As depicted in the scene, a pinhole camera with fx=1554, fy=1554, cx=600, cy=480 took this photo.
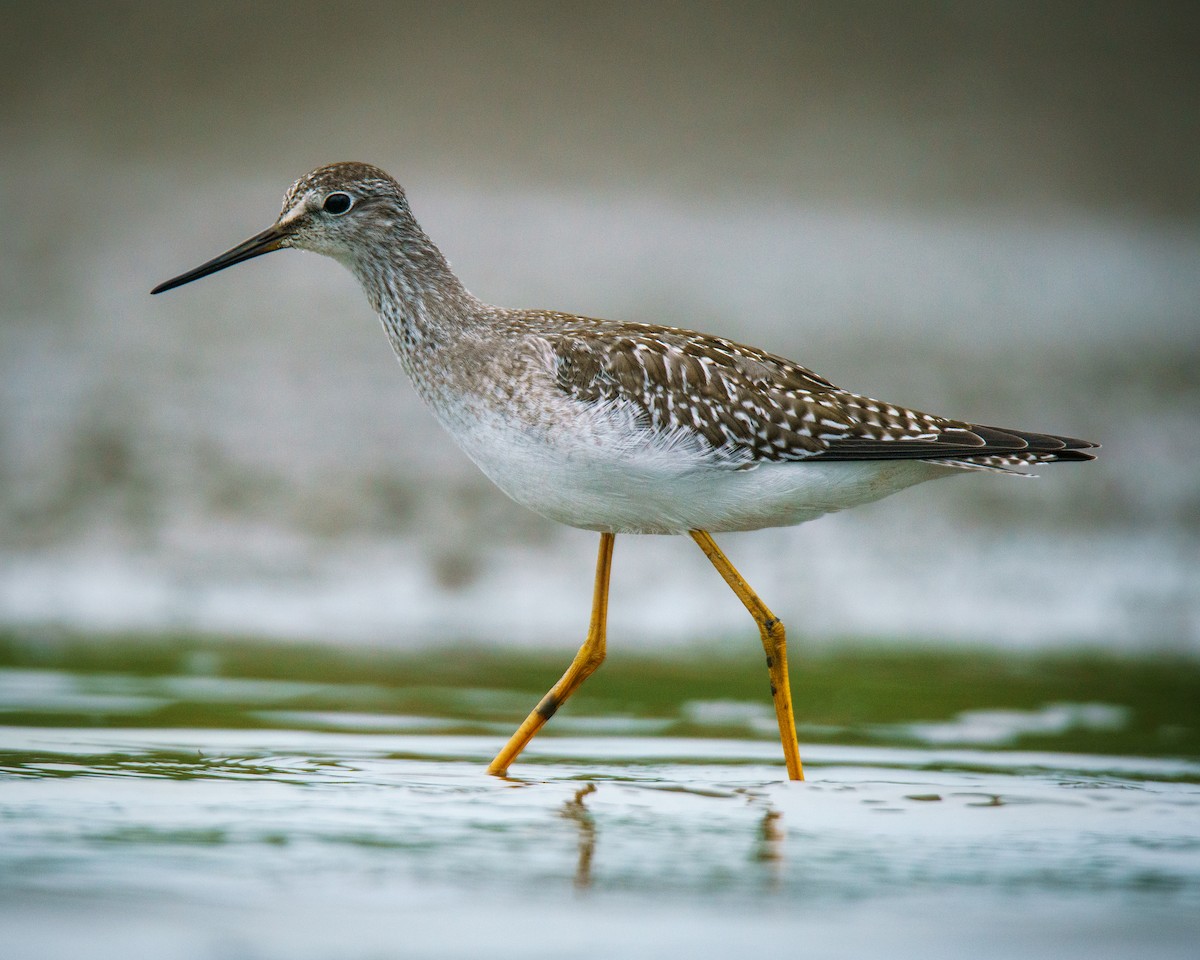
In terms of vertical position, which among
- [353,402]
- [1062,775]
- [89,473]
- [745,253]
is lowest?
[1062,775]

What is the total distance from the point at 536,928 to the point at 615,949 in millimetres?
220

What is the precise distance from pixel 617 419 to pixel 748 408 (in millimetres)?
548

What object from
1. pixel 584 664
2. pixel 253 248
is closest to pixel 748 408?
pixel 584 664

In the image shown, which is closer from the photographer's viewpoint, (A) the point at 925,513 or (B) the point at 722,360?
(B) the point at 722,360

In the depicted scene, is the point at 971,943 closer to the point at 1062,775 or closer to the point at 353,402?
the point at 1062,775

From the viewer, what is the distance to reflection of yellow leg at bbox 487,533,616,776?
18.4 ft

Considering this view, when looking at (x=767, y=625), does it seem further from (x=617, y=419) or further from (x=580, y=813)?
(x=580, y=813)

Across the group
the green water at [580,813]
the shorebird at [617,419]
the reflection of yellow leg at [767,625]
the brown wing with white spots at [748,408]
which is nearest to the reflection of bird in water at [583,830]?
the green water at [580,813]

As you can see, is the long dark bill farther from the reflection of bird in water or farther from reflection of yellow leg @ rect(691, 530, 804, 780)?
the reflection of bird in water

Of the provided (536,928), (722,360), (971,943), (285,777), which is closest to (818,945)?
(971,943)

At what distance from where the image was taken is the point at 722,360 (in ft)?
19.3

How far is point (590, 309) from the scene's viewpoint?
37.9 feet

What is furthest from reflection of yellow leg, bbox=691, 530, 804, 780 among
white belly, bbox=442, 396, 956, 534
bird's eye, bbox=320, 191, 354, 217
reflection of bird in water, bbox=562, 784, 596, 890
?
bird's eye, bbox=320, 191, 354, 217

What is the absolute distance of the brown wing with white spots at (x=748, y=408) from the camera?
5578mm
